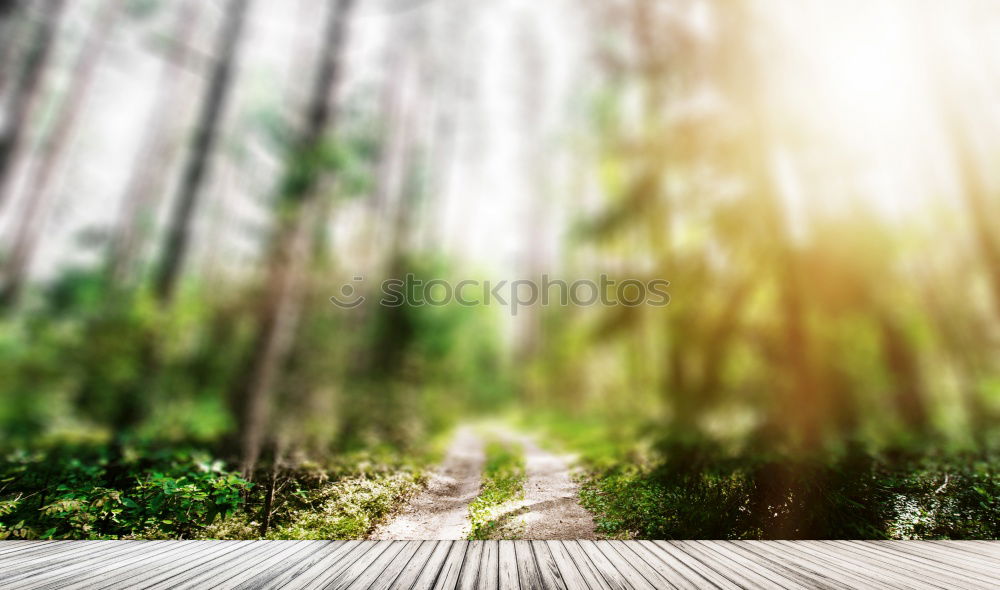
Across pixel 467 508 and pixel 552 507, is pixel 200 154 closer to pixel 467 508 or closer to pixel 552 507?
pixel 467 508

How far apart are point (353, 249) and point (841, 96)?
690 centimetres

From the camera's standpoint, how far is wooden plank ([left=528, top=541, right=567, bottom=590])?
1.76 meters

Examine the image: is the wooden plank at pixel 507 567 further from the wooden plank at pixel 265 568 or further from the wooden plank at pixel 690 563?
the wooden plank at pixel 265 568

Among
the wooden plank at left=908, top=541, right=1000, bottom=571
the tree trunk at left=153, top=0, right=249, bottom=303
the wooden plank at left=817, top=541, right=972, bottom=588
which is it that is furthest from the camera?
the tree trunk at left=153, top=0, right=249, bottom=303

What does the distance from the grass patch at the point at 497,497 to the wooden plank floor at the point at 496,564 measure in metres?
0.08

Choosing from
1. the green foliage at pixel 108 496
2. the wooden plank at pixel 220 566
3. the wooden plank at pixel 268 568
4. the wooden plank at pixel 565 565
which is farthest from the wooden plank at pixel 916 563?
the green foliage at pixel 108 496

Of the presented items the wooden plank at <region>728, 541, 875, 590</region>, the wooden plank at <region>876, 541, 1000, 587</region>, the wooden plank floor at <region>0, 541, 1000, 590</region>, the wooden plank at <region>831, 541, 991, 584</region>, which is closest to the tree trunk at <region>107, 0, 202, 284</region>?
the wooden plank floor at <region>0, 541, 1000, 590</region>

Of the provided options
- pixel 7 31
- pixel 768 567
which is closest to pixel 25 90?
pixel 7 31

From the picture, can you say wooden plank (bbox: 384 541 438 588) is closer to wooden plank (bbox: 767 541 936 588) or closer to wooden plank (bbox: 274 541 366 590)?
wooden plank (bbox: 274 541 366 590)

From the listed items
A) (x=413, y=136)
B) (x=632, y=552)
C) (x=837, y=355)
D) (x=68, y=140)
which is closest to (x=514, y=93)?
(x=413, y=136)

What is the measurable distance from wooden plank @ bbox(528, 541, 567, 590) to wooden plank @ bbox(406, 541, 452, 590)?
1.55 ft

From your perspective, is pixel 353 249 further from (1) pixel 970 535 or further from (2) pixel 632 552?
(1) pixel 970 535

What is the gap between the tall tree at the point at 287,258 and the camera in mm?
3406

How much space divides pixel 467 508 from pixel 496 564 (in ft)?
1.55
